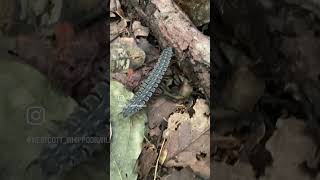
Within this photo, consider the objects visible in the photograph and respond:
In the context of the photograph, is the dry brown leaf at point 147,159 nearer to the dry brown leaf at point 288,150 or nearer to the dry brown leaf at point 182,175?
the dry brown leaf at point 182,175

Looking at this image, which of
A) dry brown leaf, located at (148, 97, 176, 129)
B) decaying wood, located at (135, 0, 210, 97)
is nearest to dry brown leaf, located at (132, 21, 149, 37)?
decaying wood, located at (135, 0, 210, 97)

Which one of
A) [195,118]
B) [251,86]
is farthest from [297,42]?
[195,118]

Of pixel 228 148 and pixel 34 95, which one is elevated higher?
pixel 34 95

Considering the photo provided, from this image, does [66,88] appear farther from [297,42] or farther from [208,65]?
[297,42]

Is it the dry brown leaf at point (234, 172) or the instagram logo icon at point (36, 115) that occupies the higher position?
the instagram logo icon at point (36, 115)

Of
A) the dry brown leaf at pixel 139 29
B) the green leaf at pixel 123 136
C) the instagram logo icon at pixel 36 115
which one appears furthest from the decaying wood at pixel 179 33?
the instagram logo icon at pixel 36 115
